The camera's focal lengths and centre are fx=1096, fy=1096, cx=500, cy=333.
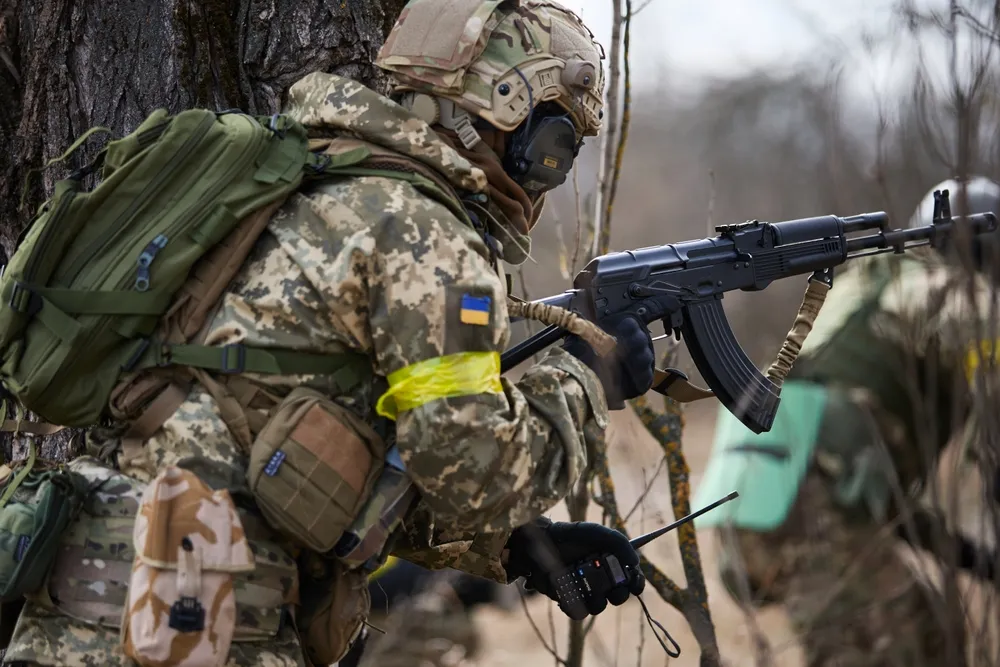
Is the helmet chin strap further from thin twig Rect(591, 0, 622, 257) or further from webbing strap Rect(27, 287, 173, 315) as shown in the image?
thin twig Rect(591, 0, 622, 257)

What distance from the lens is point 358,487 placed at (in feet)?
7.60

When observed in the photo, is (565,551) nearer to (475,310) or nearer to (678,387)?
(678,387)

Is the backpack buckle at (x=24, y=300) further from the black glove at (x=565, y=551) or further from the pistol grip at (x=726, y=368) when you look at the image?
the pistol grip at (x=726, y=368)

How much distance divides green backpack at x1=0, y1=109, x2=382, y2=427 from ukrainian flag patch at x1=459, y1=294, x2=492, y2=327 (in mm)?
322

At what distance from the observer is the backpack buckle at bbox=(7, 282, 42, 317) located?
221cm

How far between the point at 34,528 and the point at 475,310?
0.97 meters

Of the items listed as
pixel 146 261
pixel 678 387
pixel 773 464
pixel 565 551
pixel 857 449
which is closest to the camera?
pixel 146 261

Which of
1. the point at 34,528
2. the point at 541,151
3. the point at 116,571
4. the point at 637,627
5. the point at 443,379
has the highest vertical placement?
the point at 541,151

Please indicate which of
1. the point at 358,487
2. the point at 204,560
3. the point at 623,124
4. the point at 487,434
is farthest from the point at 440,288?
the point at 623,124

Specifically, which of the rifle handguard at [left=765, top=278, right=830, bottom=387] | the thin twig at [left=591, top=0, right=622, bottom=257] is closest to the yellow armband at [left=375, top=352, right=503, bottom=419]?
the rifle handguard at [left=765, top=278, right=830, bottom=387]

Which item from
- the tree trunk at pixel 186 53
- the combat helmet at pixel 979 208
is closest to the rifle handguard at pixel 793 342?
the combat helmet at pixel 979 208

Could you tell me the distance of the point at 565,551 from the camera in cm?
294

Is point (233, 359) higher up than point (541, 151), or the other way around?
point (541, 151)

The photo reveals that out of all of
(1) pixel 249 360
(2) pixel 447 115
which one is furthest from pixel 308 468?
(2) pixel 447 115
